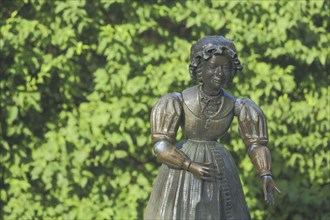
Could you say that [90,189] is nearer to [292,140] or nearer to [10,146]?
[10,146]

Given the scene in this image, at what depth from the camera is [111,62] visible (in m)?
8.96

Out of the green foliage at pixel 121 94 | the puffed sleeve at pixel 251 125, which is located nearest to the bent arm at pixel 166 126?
the puffed sleeve at pixel 251 125

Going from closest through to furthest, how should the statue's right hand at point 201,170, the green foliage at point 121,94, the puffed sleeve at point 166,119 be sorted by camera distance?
the statue's right hand at point 201,170, the puffed sleeve at point 166,119, the green foliage at point 121,94

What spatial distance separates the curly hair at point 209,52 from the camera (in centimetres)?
586

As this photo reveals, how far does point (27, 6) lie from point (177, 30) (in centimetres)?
153

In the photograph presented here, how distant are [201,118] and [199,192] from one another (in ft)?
1.56

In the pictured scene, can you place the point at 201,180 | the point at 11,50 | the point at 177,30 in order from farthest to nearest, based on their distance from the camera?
the point at 177,30 → the point at 11,50 → the point at 201,180

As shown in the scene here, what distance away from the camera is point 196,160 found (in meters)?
5.95

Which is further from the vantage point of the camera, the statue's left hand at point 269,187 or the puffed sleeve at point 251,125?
the puffed sleeve at point 251,125

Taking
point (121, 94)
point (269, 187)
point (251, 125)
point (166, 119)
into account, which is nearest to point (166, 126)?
point (166, 119)

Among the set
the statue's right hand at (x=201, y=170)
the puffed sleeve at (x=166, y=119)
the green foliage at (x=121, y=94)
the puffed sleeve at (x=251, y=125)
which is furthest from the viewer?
the green foliage at (x=121, y=94)

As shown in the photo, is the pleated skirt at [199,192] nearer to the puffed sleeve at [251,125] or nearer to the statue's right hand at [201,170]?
the statue's right hand at [201,170]

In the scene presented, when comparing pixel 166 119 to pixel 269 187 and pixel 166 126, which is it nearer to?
pixel 166 126

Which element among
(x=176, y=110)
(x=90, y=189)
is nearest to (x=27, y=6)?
(x=90, y=189)
